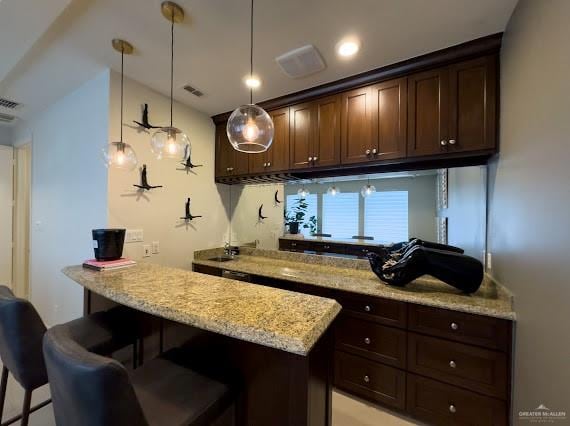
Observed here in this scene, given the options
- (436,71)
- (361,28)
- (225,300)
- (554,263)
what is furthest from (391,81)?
(225,300)

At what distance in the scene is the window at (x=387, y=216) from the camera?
2.47 m

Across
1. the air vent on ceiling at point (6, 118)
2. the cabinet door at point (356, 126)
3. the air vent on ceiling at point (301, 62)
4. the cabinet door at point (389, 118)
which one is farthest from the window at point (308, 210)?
the air vent on ceiling at point (6, 118)

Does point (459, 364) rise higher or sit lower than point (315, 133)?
lower

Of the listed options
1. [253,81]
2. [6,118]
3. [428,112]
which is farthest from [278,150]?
[6,118]

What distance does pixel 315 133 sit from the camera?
2.50m

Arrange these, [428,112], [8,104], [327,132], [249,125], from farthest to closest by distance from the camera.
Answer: [8,104] < [327,132] < [428,112] < [249,125]

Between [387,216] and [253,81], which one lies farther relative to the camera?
[387,216]

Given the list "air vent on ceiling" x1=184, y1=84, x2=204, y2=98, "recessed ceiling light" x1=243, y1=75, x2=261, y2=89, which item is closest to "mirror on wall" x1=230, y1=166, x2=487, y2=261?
"recessed ceiling light" x1=243, y1=75, x2=261, y2=89

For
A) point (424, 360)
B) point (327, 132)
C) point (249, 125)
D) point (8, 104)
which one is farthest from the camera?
point (8, 104)

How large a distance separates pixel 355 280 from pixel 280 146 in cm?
159

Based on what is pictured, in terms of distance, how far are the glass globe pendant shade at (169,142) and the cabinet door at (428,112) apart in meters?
1.79

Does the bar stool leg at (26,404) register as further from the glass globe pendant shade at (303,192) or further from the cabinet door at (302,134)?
the glass globe pendant shade at (303,192)

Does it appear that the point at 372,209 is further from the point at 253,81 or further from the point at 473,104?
the point at 253,81

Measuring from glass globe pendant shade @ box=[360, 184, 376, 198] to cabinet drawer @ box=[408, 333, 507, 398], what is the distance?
54.9 inches
